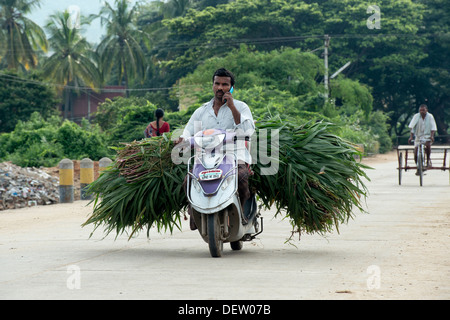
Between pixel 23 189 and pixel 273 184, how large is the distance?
9.83 metres

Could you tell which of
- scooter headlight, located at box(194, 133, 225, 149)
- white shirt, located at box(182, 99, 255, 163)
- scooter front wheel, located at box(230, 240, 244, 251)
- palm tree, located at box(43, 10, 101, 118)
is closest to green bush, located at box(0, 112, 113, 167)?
scooter front wheel, located at box(230, 240, 244, 251)

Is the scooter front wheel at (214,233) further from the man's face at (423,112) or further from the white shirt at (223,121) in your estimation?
the man's face at (423,112)

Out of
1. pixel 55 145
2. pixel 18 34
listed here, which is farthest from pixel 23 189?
pixel 18 34

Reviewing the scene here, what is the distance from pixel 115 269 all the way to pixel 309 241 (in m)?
3.22

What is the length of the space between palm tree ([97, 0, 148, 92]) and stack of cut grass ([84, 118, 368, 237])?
55722mm

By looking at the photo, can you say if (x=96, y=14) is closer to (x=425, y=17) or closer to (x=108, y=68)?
(x=108, y=68)

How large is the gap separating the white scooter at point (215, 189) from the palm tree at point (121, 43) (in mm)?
56570

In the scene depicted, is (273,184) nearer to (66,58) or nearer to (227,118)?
(227,118)

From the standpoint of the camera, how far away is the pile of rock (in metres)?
16.5

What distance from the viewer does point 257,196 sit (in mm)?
8773

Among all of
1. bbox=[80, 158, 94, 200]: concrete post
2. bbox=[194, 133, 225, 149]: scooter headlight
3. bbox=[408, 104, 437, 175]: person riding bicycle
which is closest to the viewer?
bbox=[194, 133, 225, 149]: scooter headlight

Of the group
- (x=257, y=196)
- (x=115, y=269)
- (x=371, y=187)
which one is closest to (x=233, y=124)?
(x=257, y=196)

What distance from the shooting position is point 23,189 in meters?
17.0

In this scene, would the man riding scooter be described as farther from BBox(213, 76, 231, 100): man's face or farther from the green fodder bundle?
the green fodder bundle
